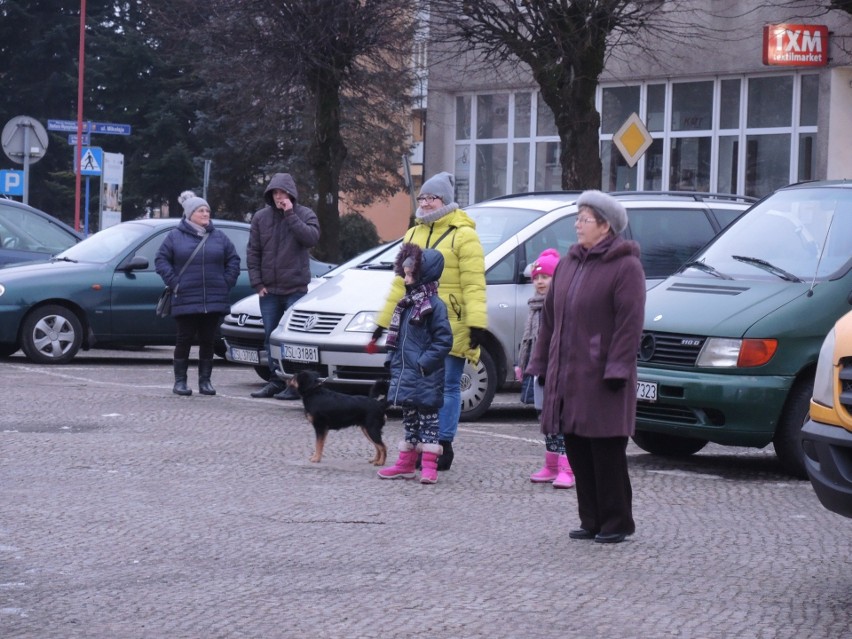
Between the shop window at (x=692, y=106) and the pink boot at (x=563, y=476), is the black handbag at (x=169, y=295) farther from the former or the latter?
the shop window at (x=692, y=106)

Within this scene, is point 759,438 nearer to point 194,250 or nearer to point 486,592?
point 486,592

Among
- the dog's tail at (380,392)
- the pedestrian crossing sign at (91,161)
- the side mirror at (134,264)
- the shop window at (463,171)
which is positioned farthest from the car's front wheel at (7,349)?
the shop window at (463,171)

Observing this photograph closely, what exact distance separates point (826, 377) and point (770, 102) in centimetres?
2420

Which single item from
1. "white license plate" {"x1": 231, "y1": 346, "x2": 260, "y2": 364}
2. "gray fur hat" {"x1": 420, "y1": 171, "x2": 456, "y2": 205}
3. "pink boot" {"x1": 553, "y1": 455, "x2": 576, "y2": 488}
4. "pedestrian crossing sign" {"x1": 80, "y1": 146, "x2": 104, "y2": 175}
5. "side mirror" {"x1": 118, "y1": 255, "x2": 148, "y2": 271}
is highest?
"pedestrian crossing sign" {"x1": 80, "y1": 146, "x2": 104, "y2": 175}

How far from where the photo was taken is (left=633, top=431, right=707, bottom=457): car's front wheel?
1071 cm

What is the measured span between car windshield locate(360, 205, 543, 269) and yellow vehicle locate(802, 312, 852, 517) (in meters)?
6.24

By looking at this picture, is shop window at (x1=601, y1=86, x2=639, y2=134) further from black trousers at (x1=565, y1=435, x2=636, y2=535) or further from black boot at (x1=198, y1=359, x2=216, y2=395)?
black trousers at (x1=565, y1=435, x2=636, y2=535)

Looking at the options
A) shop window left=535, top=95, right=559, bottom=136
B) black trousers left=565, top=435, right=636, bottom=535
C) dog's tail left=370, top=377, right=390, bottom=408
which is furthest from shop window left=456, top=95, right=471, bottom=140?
black trousers left=565, top=435, right=636, bottom=535

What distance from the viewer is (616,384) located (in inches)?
285

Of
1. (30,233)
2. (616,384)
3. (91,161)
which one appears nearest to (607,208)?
(616,384)

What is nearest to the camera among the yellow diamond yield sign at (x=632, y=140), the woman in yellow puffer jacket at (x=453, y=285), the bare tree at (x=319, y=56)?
the woman in yellow puffer jacket at (x=453, y=285)

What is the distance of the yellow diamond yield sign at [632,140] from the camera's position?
21.4 meters

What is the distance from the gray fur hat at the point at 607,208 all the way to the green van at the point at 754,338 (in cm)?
229

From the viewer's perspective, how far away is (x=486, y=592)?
625cm
